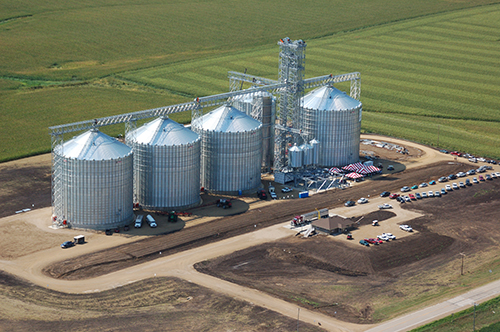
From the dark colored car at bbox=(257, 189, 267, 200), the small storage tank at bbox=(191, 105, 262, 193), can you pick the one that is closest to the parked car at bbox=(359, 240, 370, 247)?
the dark colored car at bbox=(257, 189, 267, 200)

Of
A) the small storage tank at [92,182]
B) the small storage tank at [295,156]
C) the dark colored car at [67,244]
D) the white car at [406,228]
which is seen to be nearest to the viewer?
the dark colored car at [67,244]

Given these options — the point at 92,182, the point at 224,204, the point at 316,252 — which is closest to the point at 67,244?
the point at 92,182

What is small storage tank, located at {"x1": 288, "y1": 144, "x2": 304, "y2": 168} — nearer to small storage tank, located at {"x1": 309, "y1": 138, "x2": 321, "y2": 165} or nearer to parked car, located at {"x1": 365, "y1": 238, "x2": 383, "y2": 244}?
small storage tank, located at {"x1": 309, "y1": 138, "x2": 321, "y2": 165}

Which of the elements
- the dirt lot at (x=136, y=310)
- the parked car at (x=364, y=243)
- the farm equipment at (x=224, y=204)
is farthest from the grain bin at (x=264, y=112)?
the dirt lot at (x=136, y=310)

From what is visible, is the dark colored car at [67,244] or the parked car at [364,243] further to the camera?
the parked car at [364,243]

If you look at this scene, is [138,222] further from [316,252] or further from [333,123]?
[333,123]

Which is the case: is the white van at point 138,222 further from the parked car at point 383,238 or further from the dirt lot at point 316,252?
the parked car at point 383,238

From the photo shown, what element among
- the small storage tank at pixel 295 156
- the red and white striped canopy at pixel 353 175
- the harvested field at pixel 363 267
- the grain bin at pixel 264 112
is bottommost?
the harvested field at pixel 363 267
